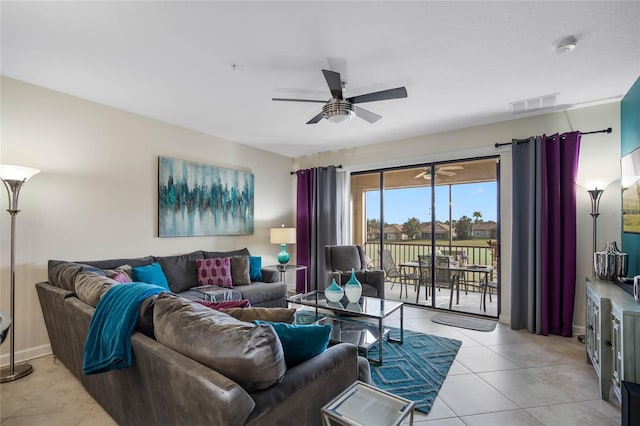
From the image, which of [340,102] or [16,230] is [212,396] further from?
[16,230]

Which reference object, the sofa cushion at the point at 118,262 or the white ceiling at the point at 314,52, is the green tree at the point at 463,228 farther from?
the sofa cushion at the point at 118,262

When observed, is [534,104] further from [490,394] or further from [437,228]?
[490,394]

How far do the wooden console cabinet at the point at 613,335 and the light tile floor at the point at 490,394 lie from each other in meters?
0.19

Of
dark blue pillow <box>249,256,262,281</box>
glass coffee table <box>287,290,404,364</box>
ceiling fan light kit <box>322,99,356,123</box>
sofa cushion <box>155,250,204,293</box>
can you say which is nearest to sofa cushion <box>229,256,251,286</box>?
dark blue pillow <box>249,256,262,281</box>

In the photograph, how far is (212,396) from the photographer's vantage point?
1.04m

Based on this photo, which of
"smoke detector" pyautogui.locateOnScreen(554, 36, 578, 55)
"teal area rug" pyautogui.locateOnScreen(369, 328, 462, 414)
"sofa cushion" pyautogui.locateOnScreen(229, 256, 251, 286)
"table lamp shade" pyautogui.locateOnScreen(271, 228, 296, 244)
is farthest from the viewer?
"table lamp shade" pyautogui.locateOnScreen(271, 228, 296, 244)

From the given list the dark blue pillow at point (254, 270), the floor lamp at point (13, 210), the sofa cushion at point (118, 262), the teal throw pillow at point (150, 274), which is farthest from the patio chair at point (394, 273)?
the floor lamp at point (13, 210)

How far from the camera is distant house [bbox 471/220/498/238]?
14.6 feet

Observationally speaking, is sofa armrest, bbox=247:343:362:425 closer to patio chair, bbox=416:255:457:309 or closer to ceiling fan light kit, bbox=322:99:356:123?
ceiling fan light kit, bbox=322:99:356:123

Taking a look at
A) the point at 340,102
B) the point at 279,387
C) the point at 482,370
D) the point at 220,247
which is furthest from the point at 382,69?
the point at 220,247

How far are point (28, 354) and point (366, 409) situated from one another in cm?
338

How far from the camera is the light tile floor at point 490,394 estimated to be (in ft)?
6.54

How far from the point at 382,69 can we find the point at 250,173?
10.0 ft

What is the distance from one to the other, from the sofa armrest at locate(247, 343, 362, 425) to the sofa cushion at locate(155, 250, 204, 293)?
110 inches
